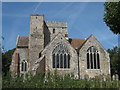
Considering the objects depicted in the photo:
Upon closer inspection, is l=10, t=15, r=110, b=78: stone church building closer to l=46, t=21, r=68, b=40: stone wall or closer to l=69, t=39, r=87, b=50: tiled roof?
l=69, t=39, r=87, b=50: tiled roof

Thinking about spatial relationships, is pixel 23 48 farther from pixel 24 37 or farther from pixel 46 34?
pixel 46 34

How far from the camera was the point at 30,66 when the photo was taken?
39.0 meters

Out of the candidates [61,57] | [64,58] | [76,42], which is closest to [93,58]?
[64,58]

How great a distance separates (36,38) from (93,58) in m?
11.3

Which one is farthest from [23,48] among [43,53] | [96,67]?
[96,67]

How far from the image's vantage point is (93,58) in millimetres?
37688

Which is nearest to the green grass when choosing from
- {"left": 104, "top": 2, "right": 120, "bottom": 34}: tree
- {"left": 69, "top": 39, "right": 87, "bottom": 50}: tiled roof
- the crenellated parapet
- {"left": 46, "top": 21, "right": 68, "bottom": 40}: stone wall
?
{"left": 104, "top": 2, "right": 120, "bottom": 34}: tree

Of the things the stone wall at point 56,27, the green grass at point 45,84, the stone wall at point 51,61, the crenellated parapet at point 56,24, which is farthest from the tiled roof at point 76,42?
the green grass at point 45,84

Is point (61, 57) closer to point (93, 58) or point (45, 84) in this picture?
point (93, 58)

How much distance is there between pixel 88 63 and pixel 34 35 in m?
11.5

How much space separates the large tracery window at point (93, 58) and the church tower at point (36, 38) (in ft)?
29.1

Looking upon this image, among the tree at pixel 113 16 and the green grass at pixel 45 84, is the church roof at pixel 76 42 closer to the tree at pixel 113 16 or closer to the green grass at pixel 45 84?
the green grass at pixel 45 84

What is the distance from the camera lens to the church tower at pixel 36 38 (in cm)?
3966

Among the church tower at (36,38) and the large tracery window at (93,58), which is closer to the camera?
the large tracery window at (93,58)
